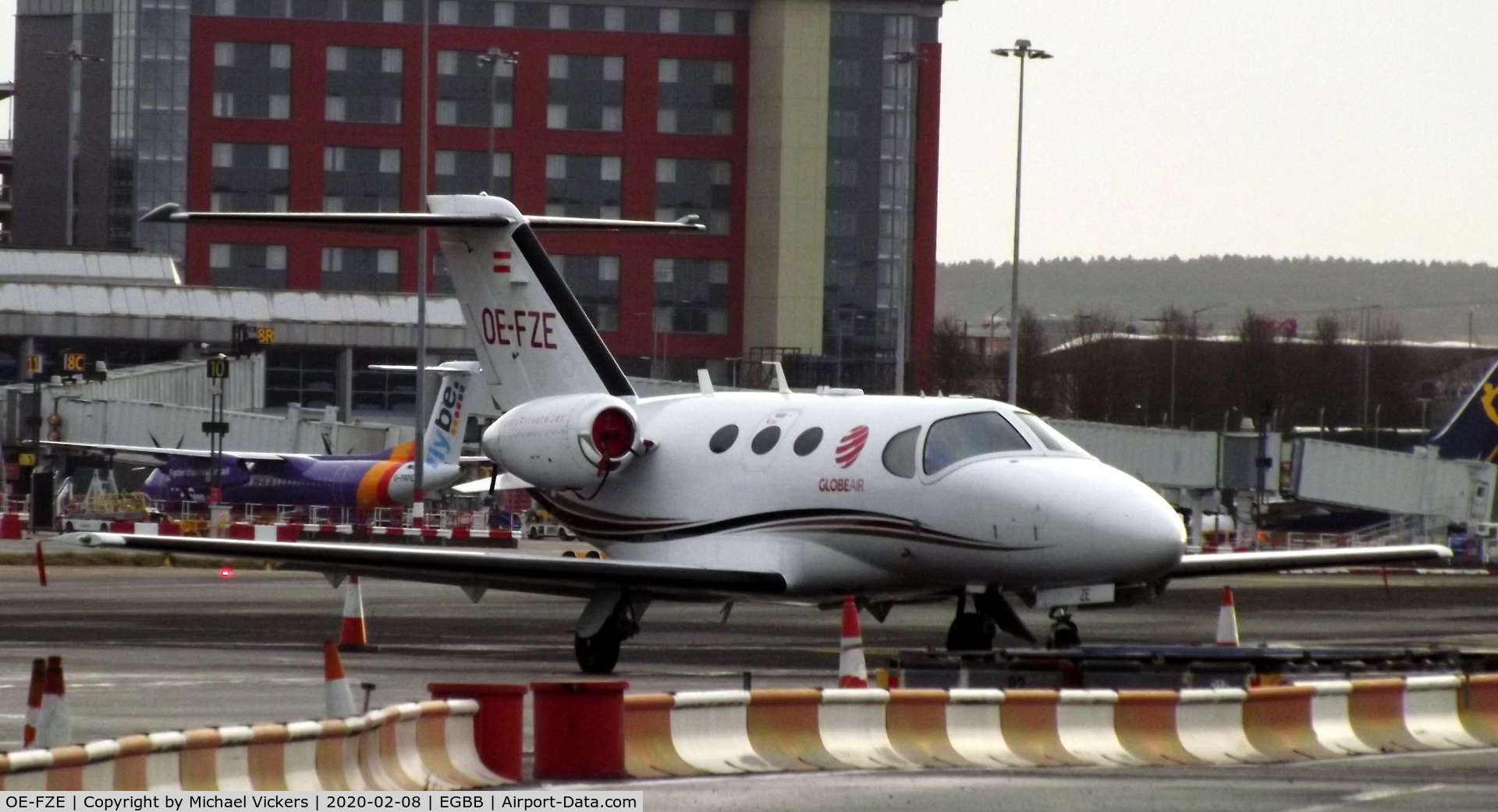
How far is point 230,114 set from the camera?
3669 inches

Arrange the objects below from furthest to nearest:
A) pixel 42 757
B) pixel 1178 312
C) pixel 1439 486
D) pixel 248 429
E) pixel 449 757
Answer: pixel 1178 312 < pixel 248 429 < pixel 1439 486 < pixel 449 757 < pixel 42 757

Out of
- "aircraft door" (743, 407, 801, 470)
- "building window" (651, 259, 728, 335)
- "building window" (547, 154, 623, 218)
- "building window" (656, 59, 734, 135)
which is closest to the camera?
"aircraft door" (743, 407, 801, 470)

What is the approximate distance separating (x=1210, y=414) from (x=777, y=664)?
90.1 meters

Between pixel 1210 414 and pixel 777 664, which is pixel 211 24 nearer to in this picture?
pixel 1210 414

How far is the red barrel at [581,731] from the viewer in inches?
404

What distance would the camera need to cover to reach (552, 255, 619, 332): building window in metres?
95.9

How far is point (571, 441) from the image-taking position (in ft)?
63.4

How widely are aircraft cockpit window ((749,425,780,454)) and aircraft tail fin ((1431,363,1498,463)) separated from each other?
45.2 meters

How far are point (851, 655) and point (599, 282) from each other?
272ft

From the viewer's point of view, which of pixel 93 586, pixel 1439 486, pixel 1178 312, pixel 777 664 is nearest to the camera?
pixel 777 664

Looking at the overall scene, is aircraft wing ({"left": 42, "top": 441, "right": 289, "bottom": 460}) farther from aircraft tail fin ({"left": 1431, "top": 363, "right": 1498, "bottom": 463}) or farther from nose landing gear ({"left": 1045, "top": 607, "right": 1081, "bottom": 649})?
nose landing gear ({"left": 1045, "top": 607, "right": 1081, "bottom": 649})

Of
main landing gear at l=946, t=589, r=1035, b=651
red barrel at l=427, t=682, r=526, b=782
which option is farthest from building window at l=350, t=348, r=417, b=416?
red barrel at l=427, t=682, r=526, b=782

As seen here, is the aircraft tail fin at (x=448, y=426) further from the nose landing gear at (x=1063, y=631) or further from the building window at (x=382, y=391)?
the nose landing gear at (x=1063, y=631)

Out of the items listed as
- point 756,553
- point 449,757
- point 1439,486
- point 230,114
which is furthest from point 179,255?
point 449,757
